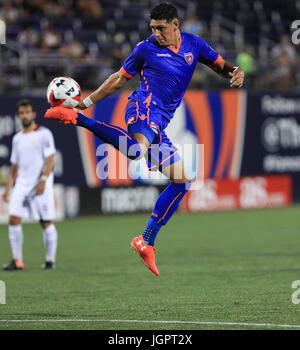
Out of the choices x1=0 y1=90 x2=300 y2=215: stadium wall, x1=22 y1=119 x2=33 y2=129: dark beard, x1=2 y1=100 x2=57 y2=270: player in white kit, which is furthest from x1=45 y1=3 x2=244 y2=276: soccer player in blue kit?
x1=0 y1=90 x2=300 y2=215: stadium wall

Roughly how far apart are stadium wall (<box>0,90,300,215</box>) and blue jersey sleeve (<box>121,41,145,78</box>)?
10.8 meters

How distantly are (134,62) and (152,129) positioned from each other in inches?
28.1

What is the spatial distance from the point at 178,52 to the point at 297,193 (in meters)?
15.9

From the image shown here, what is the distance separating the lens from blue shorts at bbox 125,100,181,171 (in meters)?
7.83

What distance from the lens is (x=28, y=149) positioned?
1200cm

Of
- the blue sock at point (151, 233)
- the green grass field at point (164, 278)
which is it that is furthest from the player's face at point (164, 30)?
the green grass field at point (164, 278)

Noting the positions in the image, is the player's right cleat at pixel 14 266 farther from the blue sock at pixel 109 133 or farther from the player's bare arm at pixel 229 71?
the player's bare arm at pixel 229 71

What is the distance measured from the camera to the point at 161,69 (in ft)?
26.3

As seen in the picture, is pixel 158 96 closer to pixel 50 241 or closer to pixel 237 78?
pixel 237 78

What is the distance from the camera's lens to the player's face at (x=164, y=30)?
780 centimetres

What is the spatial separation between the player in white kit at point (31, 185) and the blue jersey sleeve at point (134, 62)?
12.9 feet

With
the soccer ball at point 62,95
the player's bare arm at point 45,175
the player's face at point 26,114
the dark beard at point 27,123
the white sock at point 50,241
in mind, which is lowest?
the white sock at point 50,241

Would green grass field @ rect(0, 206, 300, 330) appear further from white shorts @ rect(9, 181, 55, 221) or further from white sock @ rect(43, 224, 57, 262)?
white shorts @ rect(9, 181, 55, 221)
